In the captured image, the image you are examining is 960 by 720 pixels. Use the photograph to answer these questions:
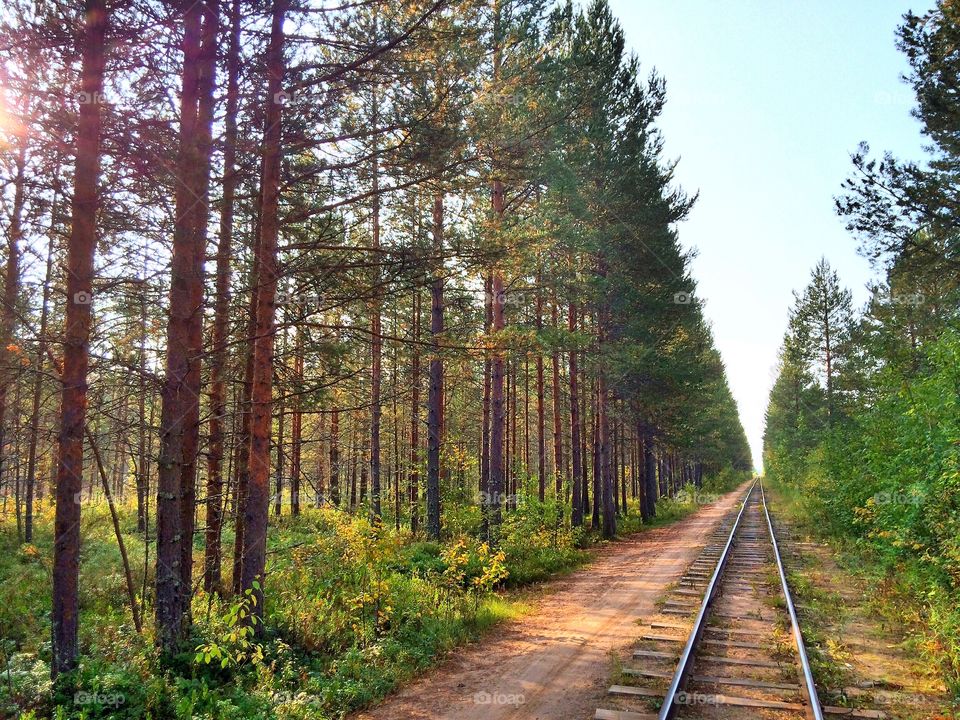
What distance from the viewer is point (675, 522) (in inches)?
1094

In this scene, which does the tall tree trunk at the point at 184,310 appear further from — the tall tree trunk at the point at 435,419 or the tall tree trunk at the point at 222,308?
the tall tree trunk at the point at 435,419

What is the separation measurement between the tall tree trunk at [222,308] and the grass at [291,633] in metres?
1.04

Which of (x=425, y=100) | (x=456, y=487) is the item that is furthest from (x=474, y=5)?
(x=456, y=487)

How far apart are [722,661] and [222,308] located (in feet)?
28.9

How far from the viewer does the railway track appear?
5.91m

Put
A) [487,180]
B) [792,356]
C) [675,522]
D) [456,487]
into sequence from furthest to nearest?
[792,356]
[675,522]
[456,487]
[487,180]

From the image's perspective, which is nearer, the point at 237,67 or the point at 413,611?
the point at 237,67

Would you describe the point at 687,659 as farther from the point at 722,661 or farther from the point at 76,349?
the point at 76,349

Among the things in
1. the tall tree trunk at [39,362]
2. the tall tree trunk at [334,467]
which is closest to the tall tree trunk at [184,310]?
the tall tree trunk at [39,362]

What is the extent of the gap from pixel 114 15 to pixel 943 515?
14.2 meters

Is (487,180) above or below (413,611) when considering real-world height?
above

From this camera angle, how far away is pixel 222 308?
9.34 m

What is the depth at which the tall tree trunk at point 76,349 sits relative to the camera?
6.81 metres

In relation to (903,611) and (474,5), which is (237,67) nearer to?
(474,5)
